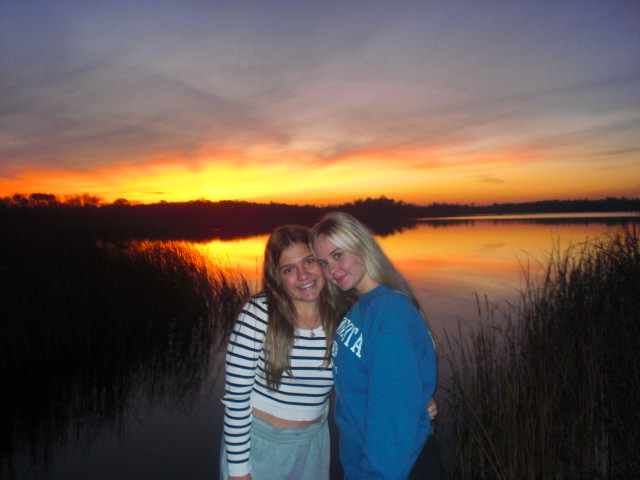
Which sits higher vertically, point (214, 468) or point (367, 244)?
point (367, 244)

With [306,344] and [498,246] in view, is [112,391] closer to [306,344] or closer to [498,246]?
[306,344]

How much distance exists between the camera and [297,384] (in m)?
2.16

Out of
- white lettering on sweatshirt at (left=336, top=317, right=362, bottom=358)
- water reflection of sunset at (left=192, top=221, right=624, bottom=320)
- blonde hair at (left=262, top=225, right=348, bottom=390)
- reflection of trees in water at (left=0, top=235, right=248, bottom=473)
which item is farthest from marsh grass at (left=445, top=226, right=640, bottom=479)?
reflection of trees in water at (left=0, top=235, right=248, bottom=473)

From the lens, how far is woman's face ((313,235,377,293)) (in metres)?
1.96

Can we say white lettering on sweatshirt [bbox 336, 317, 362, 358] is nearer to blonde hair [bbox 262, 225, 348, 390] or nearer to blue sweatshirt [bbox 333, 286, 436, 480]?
blue sweatshirt [bbox 333, 286, 436, 480]

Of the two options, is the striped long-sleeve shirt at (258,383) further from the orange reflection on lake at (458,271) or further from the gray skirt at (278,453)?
the orange reflection on lake at (458,271)

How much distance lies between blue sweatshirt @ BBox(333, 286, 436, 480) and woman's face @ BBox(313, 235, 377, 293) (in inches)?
9.0

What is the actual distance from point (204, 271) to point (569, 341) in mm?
8126

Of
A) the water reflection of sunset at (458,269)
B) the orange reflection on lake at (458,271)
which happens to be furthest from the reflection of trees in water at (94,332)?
the water reflection of sunset at (458,269)

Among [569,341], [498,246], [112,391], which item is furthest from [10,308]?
[498,246]

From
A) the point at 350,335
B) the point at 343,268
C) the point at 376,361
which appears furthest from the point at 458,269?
the point at 376,361

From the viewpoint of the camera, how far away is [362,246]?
1.98m

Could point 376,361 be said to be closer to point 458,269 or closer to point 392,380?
point 392,380

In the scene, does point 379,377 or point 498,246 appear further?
point 498,246
